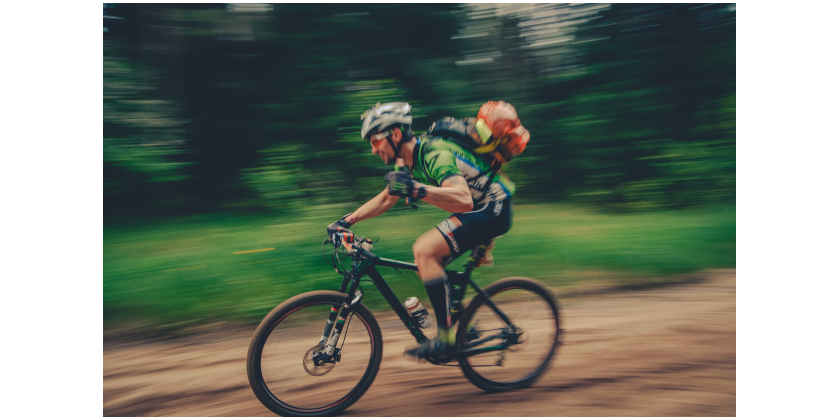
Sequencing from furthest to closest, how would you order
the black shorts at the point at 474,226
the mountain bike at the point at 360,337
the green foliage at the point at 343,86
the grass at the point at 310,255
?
1. the green foliage at the point at 343,86
2. the grass at the point at 310,255
3. the black shorts at the point at 474,226
4. the mountain bike at the point at 360,337

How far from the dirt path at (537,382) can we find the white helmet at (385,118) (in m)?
1.63

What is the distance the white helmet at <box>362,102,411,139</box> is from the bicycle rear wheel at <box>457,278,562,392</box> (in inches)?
45.0

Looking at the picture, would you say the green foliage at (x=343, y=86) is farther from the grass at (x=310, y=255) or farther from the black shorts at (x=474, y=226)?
the black shorts at (x=474, y=226)

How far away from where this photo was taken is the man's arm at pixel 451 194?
8.77 ft

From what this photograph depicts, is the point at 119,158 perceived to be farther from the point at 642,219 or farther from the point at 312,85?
the point at 642,219

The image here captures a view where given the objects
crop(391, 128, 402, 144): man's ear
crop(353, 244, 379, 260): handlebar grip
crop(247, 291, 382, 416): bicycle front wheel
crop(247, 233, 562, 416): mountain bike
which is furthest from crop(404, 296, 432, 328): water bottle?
crop(391, 128, 402, 144): man's ear

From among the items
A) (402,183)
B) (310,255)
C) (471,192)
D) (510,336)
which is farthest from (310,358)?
Answer: (310,255)

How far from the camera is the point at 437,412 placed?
3.11 metres

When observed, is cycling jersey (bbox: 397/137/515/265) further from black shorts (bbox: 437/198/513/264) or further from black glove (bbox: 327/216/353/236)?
black glove (bbox: 327/216/353/236)

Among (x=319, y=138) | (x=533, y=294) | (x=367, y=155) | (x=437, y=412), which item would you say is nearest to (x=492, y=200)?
(x=533, y=294)

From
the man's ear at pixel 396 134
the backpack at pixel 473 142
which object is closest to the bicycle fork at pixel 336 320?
the man's ear at pixel 396 134

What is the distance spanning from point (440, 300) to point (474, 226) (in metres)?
0.47

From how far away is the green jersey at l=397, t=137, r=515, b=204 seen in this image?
111 inches

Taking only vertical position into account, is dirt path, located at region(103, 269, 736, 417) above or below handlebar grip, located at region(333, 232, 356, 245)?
below
